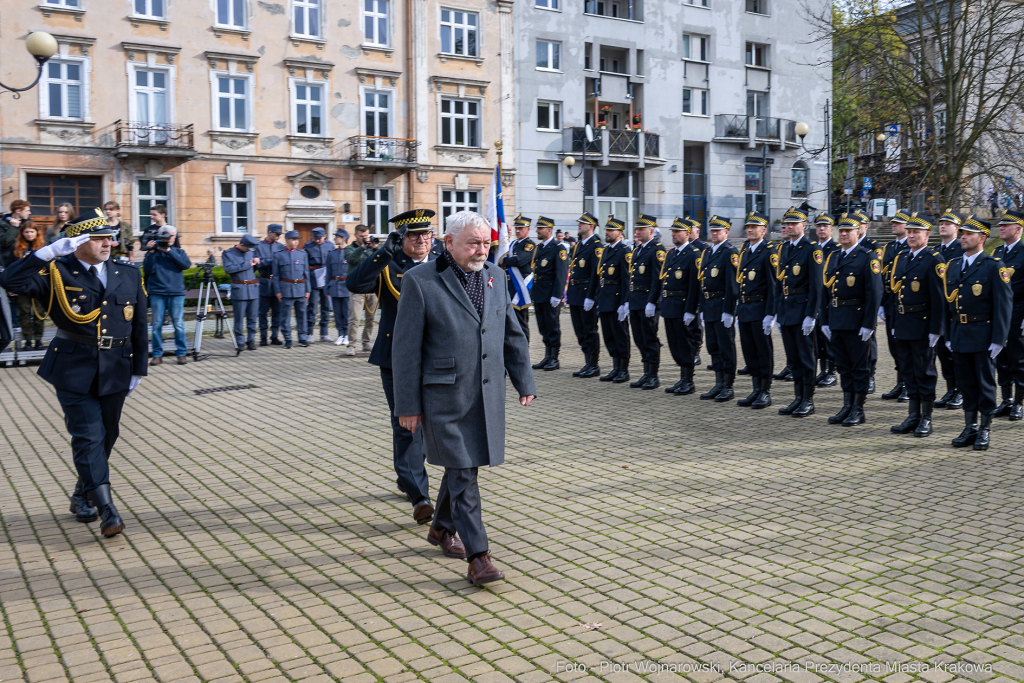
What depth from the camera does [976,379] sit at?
Answer: 368 inches

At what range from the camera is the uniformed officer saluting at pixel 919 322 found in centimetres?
987

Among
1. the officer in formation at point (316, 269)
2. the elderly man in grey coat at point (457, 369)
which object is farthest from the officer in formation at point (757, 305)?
the officer in formation at point (316, 269)

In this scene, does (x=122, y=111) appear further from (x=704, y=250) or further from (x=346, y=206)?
(x=704, y=250)

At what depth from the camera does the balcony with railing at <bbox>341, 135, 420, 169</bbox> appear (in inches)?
1363

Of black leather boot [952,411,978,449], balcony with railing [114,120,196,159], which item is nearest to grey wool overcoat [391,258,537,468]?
black leather boot [952,411,978,449]

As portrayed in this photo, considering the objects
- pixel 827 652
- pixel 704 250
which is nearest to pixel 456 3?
pixel 704 250

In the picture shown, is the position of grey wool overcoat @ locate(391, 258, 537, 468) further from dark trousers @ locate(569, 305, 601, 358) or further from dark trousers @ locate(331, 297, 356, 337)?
dark trousers @ locate(331, 297, 356, 337)

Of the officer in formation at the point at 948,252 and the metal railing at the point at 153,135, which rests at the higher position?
the metal railing at the point at 153,135

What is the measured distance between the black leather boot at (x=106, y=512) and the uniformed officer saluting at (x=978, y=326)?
301 inches

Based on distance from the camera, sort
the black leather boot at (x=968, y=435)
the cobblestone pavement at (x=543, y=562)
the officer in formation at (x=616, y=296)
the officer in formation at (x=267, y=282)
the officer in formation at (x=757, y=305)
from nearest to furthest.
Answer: the cobblestone pavement at (x=543, y=562), the black leather boot at (x=968, y=435), the officer in formation at (x=757, y=305), the officer in formation at (x=616, y=296), the officer in formation at (x=267, y=282)

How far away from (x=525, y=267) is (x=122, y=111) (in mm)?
20237

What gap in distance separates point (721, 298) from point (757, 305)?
990 mm

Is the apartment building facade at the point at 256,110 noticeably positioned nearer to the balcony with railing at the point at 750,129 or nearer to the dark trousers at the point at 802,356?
the balcony with railing at the point at 750,129

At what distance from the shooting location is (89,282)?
22.0 feet
